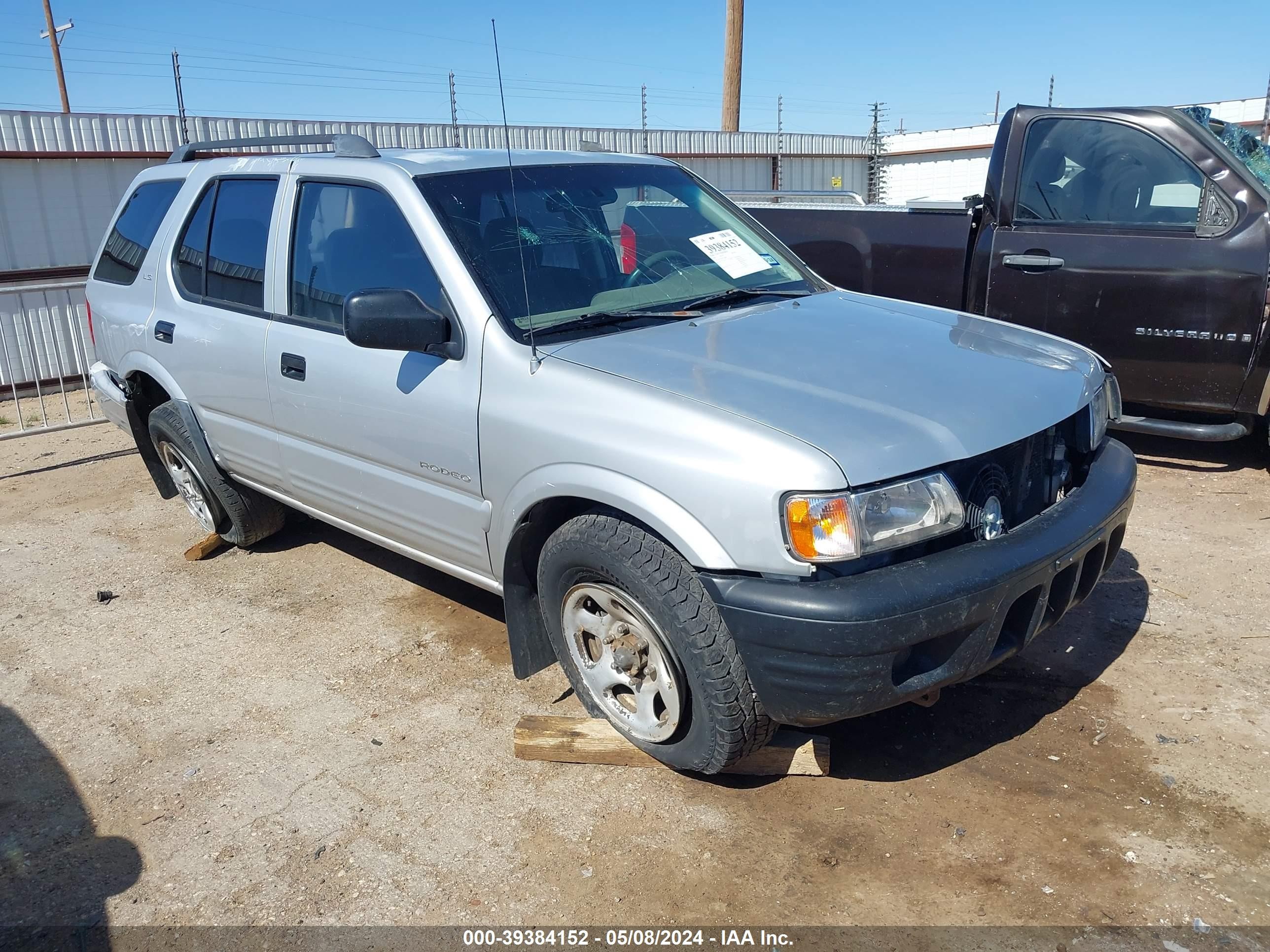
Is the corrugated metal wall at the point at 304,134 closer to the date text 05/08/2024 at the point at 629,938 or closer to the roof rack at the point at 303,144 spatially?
the roof rack at the point at 303,144

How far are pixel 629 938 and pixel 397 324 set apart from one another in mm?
1929

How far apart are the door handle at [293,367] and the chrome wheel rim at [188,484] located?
136cm

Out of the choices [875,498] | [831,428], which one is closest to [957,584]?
[875,498]

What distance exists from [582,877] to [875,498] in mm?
1307

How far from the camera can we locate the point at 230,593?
4.80 meters

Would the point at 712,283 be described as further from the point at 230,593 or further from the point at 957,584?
the point at 230,593

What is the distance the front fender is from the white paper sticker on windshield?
1.31 meters

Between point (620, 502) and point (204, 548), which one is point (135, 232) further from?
point (620, 502)

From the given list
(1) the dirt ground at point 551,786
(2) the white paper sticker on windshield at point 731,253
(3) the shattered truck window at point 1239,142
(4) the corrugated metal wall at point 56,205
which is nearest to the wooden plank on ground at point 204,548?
(1) the dirt ground at point 551,786

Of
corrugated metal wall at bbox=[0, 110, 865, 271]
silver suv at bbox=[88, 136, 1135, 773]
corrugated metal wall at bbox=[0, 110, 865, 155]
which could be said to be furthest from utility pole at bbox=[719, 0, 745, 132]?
silver suv at bbox=[88, 136, 1135, 773]

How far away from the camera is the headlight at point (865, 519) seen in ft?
8.21

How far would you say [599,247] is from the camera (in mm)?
3664

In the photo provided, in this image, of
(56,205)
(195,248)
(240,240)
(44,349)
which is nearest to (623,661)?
(240,240)

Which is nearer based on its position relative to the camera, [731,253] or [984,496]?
[984,496]
